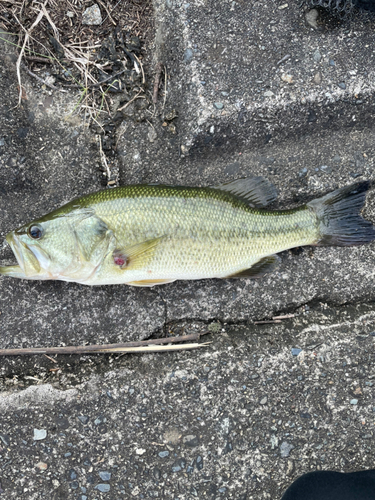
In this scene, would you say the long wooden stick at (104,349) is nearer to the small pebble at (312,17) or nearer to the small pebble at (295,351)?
the small pebble at (295,351)

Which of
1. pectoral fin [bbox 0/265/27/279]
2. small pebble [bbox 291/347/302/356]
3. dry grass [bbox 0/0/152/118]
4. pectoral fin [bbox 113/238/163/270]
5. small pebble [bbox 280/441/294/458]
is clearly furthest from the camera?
dry grass [bbox 0/0/152/118]

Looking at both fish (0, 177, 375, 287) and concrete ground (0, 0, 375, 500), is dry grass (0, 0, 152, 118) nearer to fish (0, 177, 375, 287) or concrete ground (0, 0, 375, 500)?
concrete ground (0, 0, 375, 500)

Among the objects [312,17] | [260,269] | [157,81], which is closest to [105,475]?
[260,269]

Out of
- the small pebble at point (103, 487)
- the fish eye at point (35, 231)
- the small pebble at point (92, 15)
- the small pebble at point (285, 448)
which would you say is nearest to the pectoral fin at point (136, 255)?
the fish eye at point (35, 231)

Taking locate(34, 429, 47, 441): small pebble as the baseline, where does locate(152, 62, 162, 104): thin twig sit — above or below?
above

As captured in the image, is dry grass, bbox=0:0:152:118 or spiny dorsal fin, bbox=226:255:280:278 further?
dry grass, bbox=0:0:152:118

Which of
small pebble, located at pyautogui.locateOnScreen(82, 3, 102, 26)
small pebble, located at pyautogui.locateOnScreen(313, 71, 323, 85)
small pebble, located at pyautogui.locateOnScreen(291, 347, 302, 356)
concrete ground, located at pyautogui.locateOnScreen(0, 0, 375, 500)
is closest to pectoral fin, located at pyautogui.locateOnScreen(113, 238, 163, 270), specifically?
concrete ground, located at pyautogui.locateOnScreen(0, 0, 375, 500)
